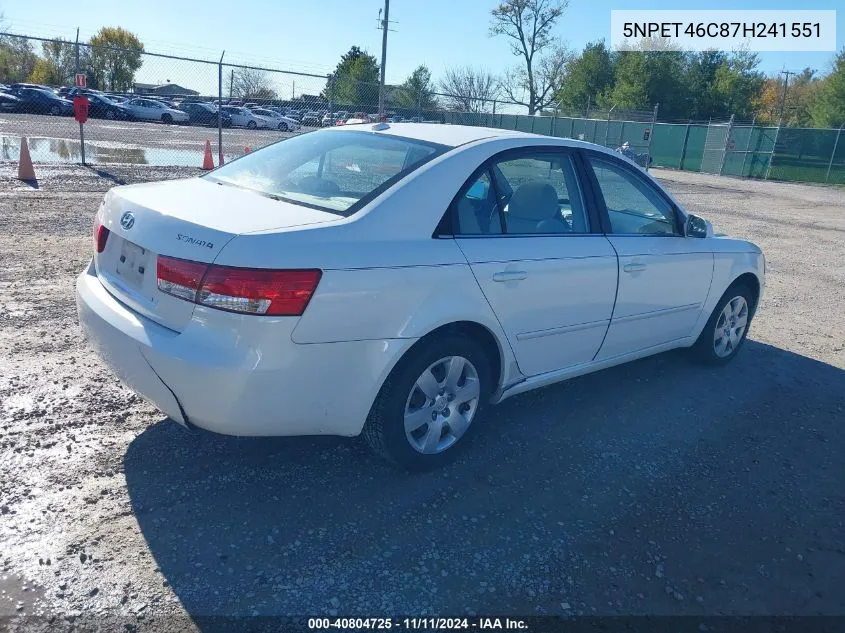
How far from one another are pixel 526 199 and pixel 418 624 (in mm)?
2261

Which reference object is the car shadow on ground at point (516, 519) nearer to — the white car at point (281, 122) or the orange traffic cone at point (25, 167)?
the orange traffic cone at point (25, 167)

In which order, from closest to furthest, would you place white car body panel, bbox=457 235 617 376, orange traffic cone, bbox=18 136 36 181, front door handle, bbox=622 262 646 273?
1. white car body panel, bbox=457 235 617 376
2. front door handle, bbox=622 262 646 273
3. orange traffic cone, bbox=18 136 36 181

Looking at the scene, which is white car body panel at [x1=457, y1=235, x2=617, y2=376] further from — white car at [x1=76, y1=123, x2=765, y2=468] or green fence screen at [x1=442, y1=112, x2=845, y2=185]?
green fence screen at [x1=442, y1=112, x2=845, y2=185]

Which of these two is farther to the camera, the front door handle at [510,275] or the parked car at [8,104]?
the parked car at [8,104]

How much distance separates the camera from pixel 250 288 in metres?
2.57

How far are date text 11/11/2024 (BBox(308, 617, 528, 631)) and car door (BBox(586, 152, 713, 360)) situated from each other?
2021 millimetres

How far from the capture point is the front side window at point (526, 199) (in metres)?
3.36

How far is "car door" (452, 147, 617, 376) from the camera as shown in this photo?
331cm

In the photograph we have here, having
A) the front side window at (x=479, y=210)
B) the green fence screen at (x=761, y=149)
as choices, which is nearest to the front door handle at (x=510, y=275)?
the front side window at (x=479, y=210)

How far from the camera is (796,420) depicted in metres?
4.34

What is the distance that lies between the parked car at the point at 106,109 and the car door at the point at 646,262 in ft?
126

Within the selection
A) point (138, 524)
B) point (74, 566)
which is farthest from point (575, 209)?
point (74, 566)

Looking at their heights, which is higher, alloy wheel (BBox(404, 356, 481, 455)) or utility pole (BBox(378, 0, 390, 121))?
utility pole (BBox(378, 0, 390, 121))

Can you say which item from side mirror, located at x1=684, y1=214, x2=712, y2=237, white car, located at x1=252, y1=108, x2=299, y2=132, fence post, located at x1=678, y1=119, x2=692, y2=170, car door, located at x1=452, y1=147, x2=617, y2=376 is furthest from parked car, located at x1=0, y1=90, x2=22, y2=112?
side mirror, located at x1=684, y1=214, x2=712, y2=237
